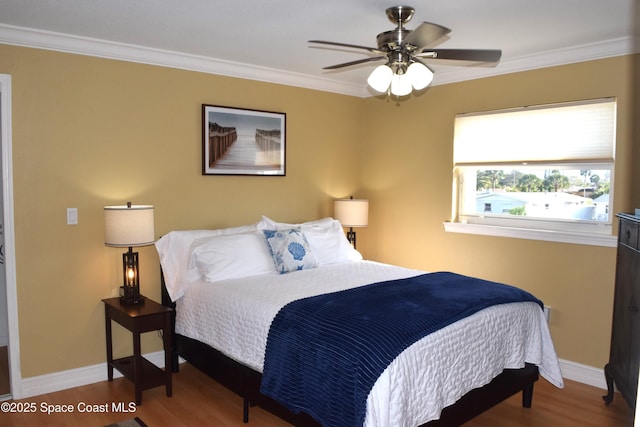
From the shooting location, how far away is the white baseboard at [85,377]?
10.8 feet

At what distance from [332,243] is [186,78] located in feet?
5.94

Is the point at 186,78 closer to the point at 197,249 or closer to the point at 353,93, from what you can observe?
the point at 197,249

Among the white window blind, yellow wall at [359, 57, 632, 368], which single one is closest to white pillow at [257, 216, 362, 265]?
yellow wall at [359, 57, 632, 368]

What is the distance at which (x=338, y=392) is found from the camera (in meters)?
2.22

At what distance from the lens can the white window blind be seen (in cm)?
349

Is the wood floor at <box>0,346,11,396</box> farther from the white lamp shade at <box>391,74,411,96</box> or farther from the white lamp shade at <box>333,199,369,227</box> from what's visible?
the white lamp shade at <box>391,74,411,96</box>

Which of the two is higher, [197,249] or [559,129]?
[559,129]

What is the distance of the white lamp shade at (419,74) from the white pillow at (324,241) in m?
1.89

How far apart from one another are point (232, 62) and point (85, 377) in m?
2.69

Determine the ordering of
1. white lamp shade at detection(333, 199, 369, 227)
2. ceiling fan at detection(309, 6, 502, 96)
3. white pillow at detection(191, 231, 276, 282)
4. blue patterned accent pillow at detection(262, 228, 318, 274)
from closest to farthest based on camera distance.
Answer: ceiling fan at detection(309, 6, 502, 96), white pillow at detection(191, 231, 276, 282), blue patterned accent pillow at detection(262, 228, 318, 274), white lamp shade at detection(333, 199, 369, 227)

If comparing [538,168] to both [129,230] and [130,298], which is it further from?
[130,298]

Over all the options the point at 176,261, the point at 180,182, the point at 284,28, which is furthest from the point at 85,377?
the point at 284,28

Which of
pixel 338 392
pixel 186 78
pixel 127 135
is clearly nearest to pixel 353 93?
pixel 186 78

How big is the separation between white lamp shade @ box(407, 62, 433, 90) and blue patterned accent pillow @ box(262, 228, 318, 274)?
171 cm
